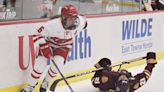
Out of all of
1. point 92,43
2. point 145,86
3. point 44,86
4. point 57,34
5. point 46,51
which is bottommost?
point 145,86

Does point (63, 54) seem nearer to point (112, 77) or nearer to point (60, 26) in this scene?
point (60, 26)

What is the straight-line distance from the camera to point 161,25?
687 centimetres

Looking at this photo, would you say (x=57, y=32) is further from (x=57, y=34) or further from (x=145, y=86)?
(x=145, y=86)

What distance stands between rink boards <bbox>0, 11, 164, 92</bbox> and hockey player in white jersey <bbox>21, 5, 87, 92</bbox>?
0.19 meters

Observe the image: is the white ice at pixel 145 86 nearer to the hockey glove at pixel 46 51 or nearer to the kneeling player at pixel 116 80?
the kneeling player at pixel 116 80

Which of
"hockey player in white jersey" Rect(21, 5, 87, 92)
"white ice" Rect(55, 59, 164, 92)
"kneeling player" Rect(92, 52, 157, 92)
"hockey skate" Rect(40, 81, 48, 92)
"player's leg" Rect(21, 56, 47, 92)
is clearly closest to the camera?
"hockey player in white jersey" Rect(21, 5, 87, 92)

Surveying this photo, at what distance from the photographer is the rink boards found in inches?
155

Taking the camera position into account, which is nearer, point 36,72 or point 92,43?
point 36,72

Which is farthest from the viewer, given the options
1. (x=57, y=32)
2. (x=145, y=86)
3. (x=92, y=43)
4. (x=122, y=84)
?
(x=92, y=43)

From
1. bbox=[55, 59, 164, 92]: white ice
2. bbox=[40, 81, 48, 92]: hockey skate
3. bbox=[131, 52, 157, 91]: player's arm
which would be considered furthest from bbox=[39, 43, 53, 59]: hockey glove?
bbox=[131, 52, 157, 91]: player's arm

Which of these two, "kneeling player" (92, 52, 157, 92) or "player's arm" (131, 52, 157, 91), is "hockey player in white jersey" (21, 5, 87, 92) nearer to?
"kneeling player" (92, 52, 157, 92)

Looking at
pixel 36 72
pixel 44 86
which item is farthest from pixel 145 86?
pixel 36 72

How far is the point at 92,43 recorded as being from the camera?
5.19 m

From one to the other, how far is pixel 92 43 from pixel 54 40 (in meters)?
1.37
